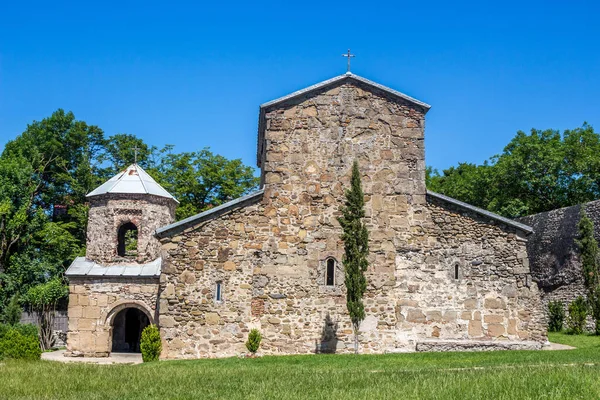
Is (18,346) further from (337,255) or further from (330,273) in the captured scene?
(337,255)

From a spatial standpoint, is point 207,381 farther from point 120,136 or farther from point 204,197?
point 120,136

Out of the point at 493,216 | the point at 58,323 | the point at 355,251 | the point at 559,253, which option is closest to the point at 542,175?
the point at 559,253

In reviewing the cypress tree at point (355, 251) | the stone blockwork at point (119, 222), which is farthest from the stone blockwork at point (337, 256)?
the stone blockwork at point (119, 222)

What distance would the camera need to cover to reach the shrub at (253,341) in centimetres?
1673

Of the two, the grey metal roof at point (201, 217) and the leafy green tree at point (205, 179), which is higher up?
the leafy green tree at point (205, 179)

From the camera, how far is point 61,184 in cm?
3650

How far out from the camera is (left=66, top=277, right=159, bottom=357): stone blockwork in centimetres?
2131

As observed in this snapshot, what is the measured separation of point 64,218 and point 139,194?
590 inches

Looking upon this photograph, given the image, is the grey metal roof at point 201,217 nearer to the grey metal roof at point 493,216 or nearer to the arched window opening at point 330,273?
the arched window opening at point 330,273

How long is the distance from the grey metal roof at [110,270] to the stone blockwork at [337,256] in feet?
17.6

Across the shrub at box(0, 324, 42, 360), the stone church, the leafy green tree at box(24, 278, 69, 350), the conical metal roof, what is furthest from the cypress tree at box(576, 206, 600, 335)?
the leafy green tree at box(24, 278, 69, 350)

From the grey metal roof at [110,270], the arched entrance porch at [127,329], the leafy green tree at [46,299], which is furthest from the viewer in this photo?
the leafy green tree at [46,299]

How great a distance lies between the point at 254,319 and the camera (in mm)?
17109

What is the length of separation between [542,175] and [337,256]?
22.8 metres
